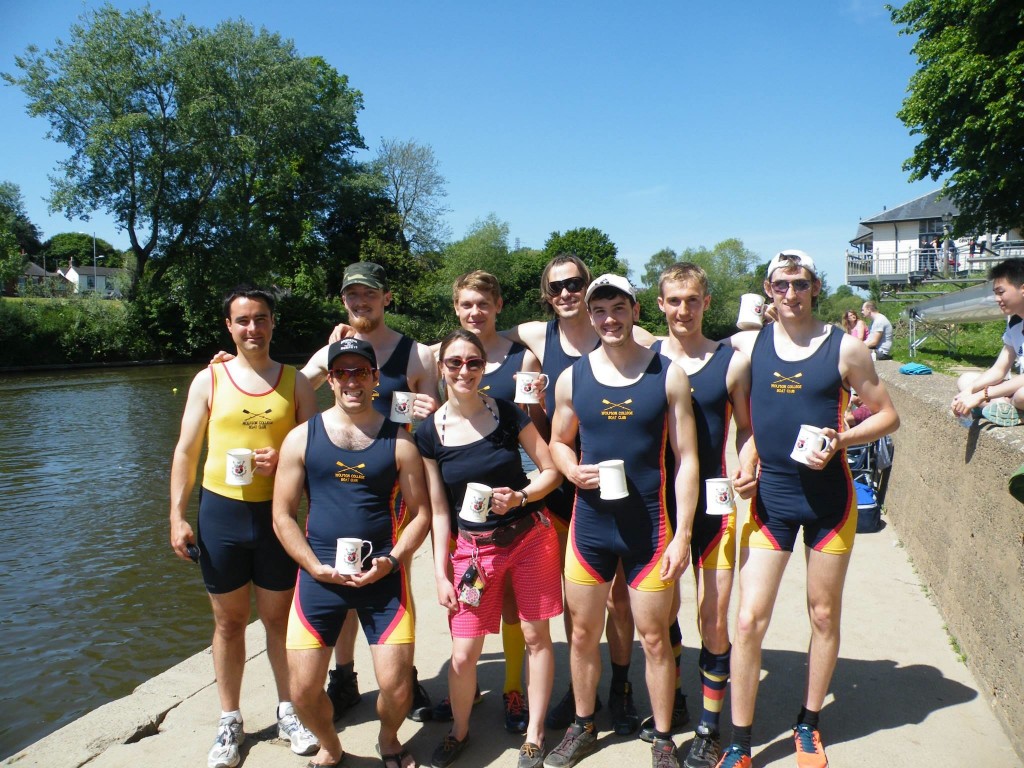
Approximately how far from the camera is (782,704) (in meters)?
4.14

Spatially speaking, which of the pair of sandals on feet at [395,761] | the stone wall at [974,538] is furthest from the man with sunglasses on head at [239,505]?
the stone wall at [974,538]

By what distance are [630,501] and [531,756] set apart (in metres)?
1.29

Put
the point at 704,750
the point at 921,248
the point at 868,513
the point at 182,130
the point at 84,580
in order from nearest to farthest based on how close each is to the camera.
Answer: the point at 704,750 → the point at 868,513 → the point at 84,580 → the point at 182,130 → the point at 921,248

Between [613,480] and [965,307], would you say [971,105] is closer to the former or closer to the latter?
[965,307]

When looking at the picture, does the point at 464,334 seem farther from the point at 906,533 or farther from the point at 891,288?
the point at 891,288

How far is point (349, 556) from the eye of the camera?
3344 millimetres

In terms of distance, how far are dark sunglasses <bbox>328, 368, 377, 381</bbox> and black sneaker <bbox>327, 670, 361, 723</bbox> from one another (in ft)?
5.79

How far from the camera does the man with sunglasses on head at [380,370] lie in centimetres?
418

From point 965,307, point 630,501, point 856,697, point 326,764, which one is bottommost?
point 856,697

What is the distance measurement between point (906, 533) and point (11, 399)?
85.7 ft

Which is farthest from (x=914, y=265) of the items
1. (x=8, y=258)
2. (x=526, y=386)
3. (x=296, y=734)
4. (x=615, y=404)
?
(x=8, y=258)

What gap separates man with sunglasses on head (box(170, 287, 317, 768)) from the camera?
378 cm

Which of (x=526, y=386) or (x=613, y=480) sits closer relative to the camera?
(x=613, y=480)

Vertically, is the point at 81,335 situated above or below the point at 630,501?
above
